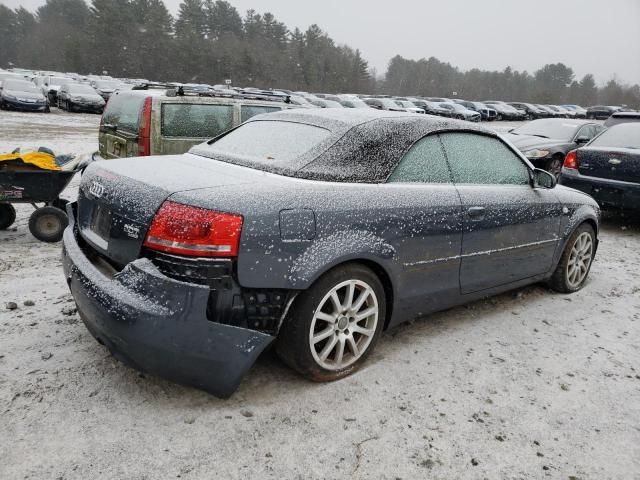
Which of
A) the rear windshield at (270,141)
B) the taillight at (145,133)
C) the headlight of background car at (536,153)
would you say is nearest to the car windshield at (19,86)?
the taillight at (145,133)

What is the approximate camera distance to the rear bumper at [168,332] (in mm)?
2455

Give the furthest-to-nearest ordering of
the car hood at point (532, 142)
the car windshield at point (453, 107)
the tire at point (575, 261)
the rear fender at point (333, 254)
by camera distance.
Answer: the car windshield at point (453, 107), the car hood at point (532, 142), the tire at point (575, 261), the rear fender at point (333, 254)

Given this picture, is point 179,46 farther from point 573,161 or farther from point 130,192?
point 130,192

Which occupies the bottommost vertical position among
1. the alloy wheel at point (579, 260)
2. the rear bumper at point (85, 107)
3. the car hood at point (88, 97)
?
the rear bumper at point (85, 107)

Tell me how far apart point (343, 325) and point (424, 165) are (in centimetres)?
118

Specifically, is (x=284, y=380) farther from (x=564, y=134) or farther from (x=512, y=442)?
(x=564, y=134)

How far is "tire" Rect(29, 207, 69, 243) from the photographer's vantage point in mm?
5391

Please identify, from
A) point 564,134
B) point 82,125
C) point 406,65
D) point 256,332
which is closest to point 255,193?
point 256,332

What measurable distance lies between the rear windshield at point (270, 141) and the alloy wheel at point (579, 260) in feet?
9.39

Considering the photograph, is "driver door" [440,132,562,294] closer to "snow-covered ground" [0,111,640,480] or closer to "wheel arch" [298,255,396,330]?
"snow-covered ground" [0,111,640,480]

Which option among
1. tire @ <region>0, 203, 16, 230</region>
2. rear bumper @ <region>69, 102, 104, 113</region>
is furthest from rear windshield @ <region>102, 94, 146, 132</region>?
rear bumper @ <region>69, 102, 104, 113</region>

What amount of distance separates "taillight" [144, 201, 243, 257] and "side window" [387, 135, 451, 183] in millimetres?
1128

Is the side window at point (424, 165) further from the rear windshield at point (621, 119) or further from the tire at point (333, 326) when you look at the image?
the rear windshield at point (621, 119)

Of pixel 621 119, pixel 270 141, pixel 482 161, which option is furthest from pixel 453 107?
pixel 270 141
